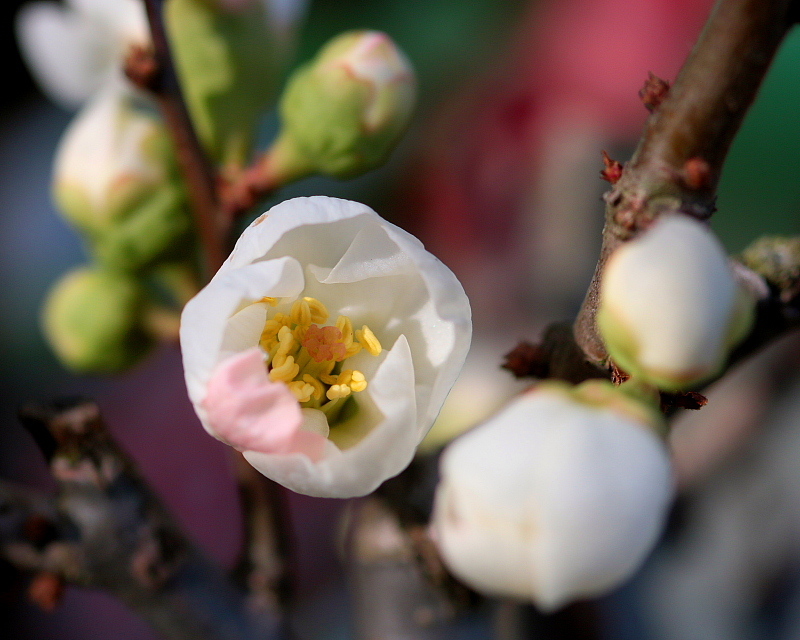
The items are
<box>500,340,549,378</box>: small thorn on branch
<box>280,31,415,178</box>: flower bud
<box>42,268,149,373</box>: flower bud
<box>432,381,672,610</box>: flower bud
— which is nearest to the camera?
<box>432,381,672,610</box>: flower bud

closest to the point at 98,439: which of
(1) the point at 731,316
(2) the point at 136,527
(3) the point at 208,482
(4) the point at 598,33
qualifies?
(2) the point at 136,527

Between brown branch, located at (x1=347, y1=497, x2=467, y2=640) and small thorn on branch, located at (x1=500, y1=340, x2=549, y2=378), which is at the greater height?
small thorn on branch, located at (x1=500, y1=340, x2=549, y2=378)

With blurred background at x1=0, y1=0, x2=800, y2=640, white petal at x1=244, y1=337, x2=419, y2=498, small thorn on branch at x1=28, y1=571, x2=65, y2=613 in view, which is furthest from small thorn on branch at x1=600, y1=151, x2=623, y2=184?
blurred background at x1=0, y1=0, x2=800, y2=640

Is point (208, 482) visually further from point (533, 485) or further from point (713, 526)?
point (533, 485)

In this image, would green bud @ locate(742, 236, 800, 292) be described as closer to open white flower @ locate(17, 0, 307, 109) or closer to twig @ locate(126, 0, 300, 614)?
twig @ locate(126, 0, 300, 614)

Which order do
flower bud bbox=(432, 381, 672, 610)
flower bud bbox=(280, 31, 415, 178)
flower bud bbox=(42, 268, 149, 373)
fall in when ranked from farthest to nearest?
flower bud bbox=(42, 268, 149, 373) < flower bud bbox=(280, 31, 415, 178) < flower bud bbox=(432, 381, 672, 610)

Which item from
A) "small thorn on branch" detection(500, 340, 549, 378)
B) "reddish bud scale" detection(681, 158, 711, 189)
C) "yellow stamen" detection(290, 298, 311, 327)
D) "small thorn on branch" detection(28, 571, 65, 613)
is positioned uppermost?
"reddish bud scale" detection(681, 158, 711, 189)

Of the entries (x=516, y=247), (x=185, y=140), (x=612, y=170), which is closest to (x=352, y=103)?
(x=185, y=140)
